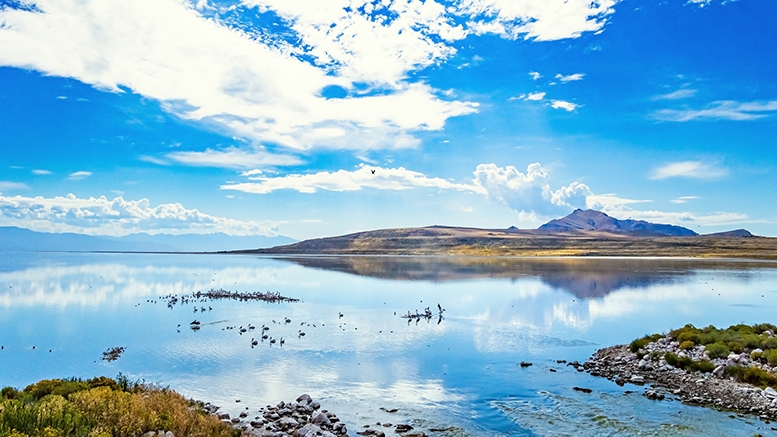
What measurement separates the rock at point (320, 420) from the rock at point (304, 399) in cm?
166

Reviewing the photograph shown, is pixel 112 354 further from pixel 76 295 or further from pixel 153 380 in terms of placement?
pixel 76 295

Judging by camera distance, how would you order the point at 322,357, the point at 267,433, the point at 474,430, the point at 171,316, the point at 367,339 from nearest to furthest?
the point at 267,433 → the point at 474,430 → the point at 322,357 → the point at 367,339 → the point at 171,316

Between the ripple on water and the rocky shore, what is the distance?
38.0 inches

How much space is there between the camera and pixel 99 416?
11.4 meters

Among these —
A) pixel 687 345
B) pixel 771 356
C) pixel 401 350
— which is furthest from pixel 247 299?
pixel 771 356

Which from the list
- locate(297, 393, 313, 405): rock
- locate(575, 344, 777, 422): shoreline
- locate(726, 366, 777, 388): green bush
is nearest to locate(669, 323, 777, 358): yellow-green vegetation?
locate(726, 366, 777, 388): green bush

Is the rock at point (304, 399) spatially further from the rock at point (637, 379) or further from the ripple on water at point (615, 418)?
the rock at point (637, 379)

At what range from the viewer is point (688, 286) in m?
65.3

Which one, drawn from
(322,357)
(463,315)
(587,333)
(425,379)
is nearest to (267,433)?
(425,379)

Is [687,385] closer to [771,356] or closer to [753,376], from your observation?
[753,376]

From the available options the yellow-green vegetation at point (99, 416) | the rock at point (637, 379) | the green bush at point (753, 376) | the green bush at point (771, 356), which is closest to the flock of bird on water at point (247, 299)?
the yellow-green vegetation at point (99, 416)

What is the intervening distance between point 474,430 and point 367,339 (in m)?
15.3

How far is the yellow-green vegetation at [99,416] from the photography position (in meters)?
10.4

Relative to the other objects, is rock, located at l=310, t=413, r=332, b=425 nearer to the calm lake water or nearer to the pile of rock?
the pile of rock
